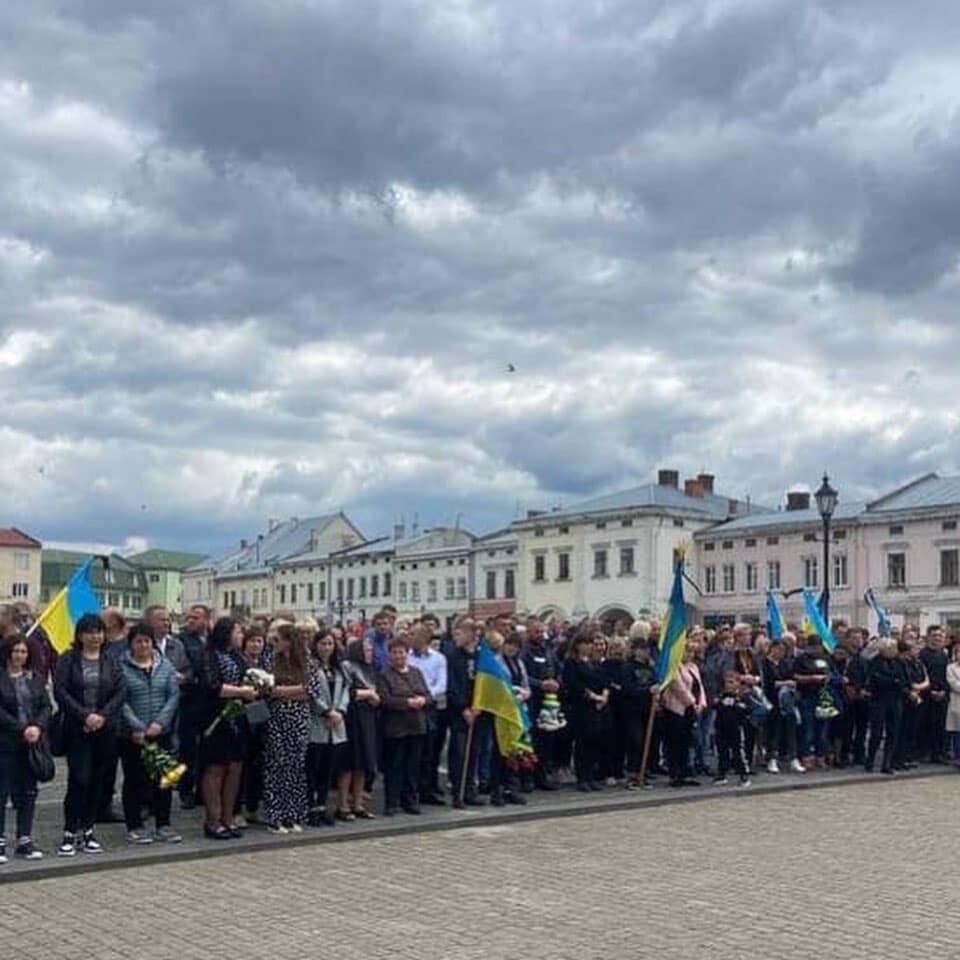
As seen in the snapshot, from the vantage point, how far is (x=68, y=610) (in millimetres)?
17969

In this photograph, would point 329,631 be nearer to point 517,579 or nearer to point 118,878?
point 118,878

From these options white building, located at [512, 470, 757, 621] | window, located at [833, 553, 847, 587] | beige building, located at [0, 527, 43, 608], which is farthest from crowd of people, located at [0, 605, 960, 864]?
beige building, located at [0, 527, 43, 608]

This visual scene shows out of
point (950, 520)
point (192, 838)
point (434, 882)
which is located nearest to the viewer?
point (434, 882)

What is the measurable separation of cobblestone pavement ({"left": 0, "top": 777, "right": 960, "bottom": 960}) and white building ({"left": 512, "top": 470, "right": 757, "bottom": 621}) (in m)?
67.7

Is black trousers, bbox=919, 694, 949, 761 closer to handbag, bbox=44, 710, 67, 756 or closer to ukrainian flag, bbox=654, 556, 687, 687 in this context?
ukrainian flag, bbox=654, 556, 687, 687

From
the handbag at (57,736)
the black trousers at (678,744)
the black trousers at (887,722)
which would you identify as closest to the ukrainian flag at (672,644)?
the black trousers at (678,744)

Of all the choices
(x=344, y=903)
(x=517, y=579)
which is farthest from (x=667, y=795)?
(x=517, y=579)

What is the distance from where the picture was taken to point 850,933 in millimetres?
8719

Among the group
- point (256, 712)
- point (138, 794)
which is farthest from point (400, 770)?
point (138, 794)

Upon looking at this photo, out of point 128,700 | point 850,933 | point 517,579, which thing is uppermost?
point 517,579

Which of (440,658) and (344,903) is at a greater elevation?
(440,658)

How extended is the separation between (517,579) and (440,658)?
77.9m

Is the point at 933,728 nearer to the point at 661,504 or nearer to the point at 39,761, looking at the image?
the point at 39,761

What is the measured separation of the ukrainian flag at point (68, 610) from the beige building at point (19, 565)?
125 m
